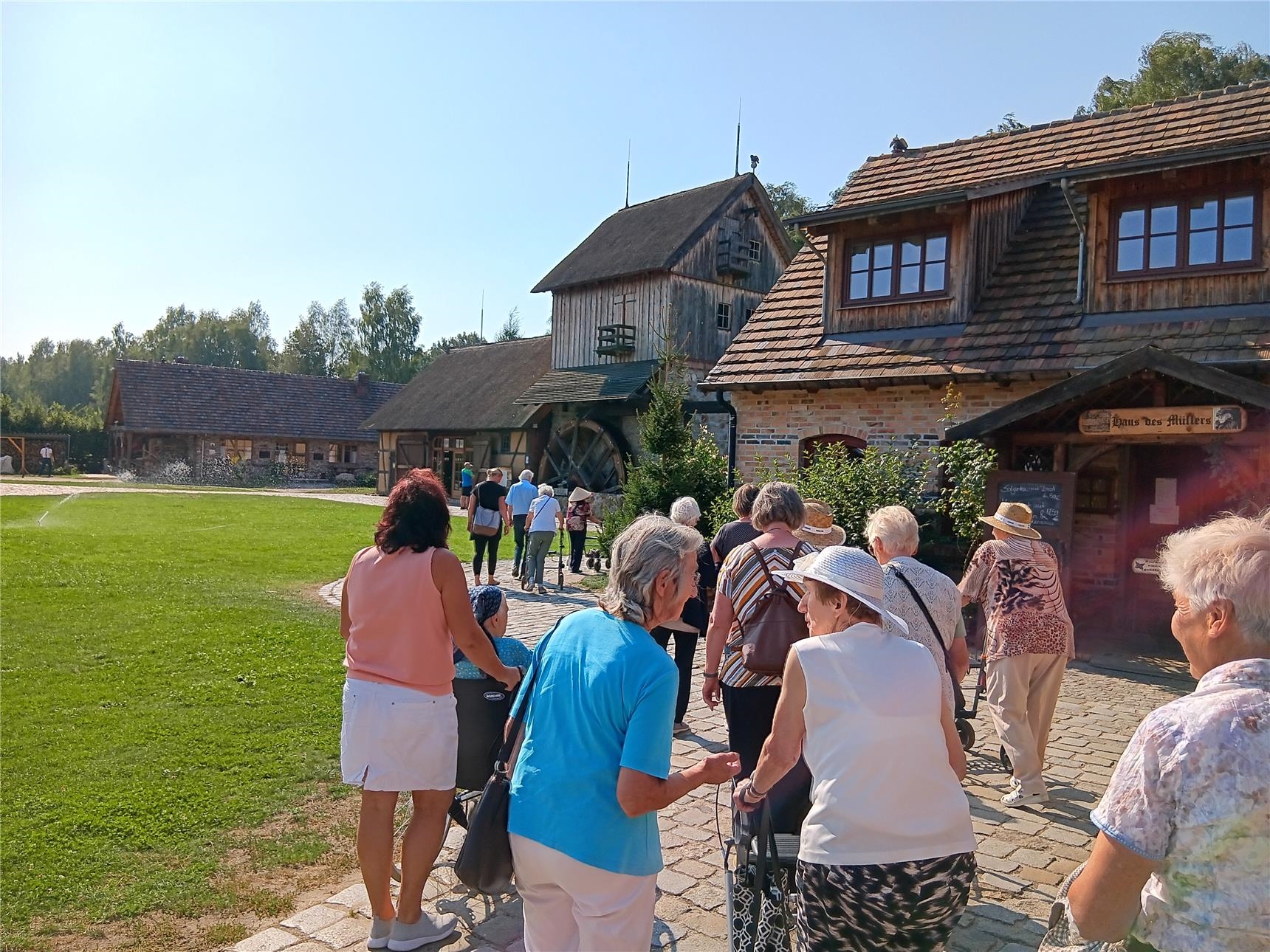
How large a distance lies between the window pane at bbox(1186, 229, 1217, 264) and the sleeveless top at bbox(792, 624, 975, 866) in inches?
422

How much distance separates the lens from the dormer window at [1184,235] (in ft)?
36.7

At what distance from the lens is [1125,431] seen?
1013 centimetres

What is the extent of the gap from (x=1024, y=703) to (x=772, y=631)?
2.44 meters

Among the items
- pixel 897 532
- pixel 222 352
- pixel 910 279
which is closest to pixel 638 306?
pixel 910 279

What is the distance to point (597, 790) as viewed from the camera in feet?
8.85

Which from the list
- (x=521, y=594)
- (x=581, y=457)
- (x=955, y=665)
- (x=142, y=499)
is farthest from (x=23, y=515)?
(x=955, y=665)

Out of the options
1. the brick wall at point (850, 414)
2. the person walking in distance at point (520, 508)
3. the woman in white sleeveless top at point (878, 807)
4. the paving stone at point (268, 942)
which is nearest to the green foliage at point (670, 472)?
the brick wall at point (850, 414)

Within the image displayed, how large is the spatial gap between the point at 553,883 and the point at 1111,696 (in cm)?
747

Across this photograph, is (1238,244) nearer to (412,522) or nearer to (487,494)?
(487,494)

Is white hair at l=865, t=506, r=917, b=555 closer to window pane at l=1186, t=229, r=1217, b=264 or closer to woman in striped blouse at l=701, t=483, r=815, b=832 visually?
woman in striped blouse at l=701, t=483, r=815, b=832

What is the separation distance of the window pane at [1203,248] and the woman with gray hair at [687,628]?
25.2 ft

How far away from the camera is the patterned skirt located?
107 inches

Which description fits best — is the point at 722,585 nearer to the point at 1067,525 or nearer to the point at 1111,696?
the point at 1111,696

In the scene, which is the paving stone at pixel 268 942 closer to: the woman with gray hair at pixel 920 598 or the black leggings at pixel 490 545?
the woman with gray hair at pixel 920 598
